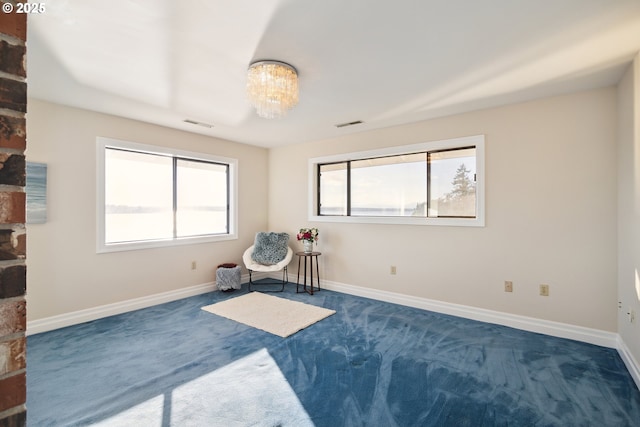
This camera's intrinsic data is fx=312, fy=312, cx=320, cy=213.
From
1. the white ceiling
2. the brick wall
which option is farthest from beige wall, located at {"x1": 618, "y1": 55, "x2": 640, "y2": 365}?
the brick wall

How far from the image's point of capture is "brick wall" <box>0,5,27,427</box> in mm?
601

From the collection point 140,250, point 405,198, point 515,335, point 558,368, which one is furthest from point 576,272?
point 140,250

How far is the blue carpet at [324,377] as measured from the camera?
2.00 m

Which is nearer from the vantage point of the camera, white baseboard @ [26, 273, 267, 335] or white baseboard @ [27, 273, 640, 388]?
white baseboard @ [27, 273, 640, 388]

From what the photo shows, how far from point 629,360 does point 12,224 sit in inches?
152

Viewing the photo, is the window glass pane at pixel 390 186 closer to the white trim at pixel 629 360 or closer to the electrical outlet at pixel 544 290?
the electrical outlet at pixel 544 290

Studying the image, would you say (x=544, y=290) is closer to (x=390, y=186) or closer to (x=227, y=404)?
(x=390, y=186)

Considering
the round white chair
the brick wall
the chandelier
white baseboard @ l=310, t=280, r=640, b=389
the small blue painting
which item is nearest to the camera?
the brick wall

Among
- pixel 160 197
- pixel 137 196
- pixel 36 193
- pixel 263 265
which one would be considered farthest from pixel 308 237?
pixel 36 193

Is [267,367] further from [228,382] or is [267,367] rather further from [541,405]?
[541,405]

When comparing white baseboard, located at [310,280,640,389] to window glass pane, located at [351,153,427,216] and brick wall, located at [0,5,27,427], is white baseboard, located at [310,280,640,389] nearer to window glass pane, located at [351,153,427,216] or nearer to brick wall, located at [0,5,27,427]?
window glass pane, located at [351,153,427,216]

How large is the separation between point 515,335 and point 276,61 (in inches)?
138

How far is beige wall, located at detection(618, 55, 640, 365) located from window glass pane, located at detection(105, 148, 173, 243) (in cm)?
514

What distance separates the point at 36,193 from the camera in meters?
3.26
